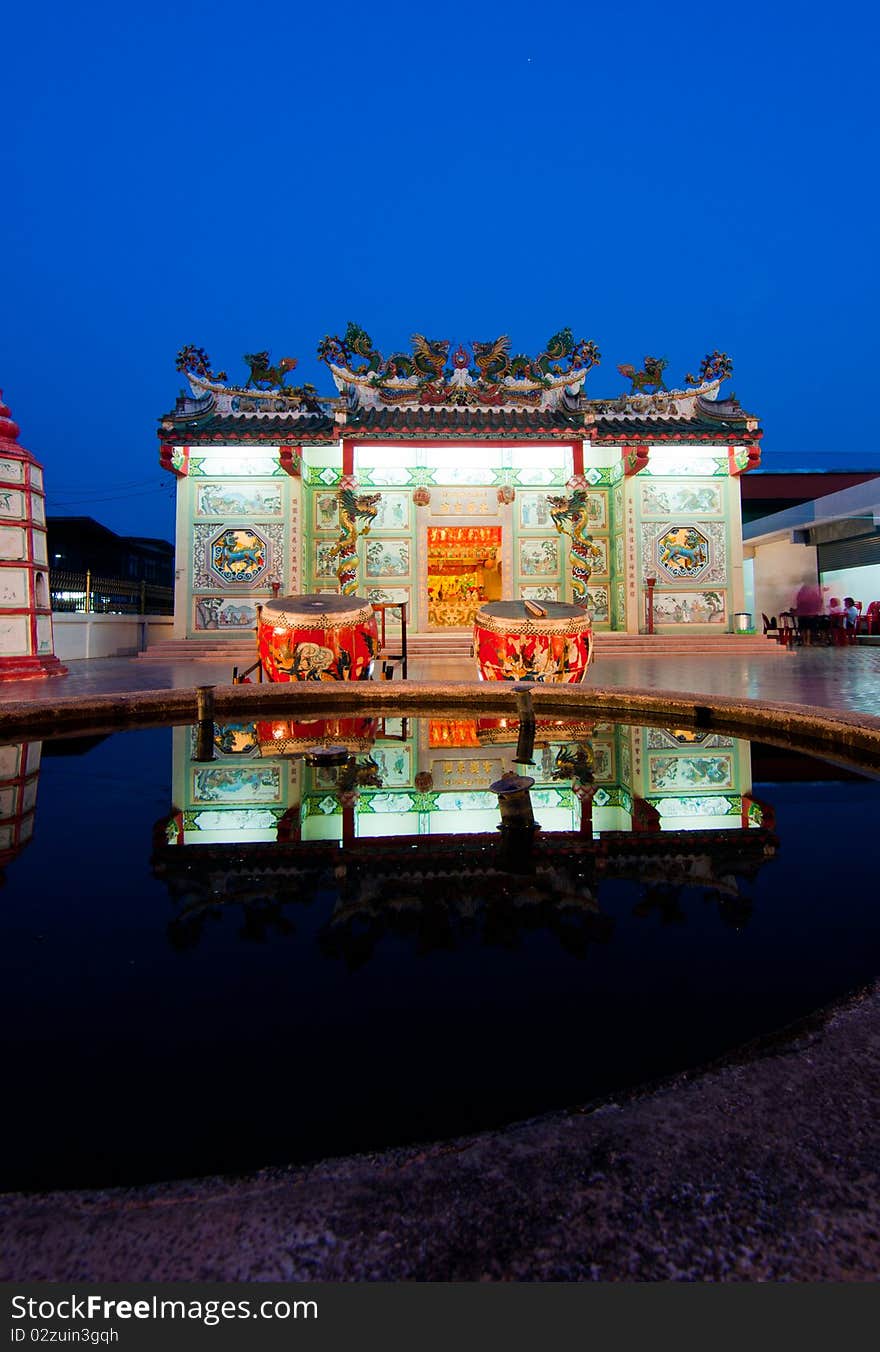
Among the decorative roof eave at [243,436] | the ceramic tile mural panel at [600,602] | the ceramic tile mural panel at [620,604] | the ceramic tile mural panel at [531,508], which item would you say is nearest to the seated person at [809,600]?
the ceramic tile mural panel at [600,602]

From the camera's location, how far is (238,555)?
46.6 ft

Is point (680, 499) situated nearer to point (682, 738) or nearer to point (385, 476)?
point (385, 476)

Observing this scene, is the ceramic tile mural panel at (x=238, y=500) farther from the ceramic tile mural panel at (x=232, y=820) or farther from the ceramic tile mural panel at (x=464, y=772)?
the ceramic tile mural panel at (x=232, y=820)

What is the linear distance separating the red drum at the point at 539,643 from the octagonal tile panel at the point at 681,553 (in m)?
8.87

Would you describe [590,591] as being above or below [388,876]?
above

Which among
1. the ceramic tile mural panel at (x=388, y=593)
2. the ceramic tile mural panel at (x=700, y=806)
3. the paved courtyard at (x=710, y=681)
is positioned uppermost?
the ceramic tile mural panel at (x=388, y=593)

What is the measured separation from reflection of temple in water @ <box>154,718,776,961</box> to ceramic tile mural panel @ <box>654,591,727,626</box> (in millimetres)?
11215

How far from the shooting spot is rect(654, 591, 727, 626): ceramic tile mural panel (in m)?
14.6

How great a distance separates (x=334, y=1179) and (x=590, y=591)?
15.4 metres

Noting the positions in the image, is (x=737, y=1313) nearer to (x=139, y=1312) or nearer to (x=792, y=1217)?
(x=792, y=1217)

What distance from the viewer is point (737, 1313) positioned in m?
0.58

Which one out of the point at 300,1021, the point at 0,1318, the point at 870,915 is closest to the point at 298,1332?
the point at 0,1318

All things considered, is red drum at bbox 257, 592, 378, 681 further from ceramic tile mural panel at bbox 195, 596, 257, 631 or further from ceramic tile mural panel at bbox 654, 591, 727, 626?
ceramic tile mural panel at bbox 654, 591, 727, 626

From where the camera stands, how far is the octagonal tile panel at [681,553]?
47.9ft
